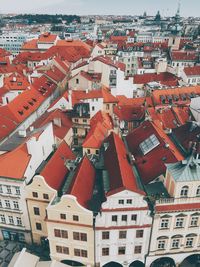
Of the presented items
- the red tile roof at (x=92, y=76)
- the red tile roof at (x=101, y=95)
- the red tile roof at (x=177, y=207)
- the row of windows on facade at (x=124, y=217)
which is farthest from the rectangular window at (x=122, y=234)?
the red tile roof at (x=92, y=76)

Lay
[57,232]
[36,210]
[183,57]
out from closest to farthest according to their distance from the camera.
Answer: [57,232], [36,210], [183,57]

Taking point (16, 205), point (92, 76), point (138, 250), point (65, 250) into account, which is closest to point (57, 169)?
point (16, 205)

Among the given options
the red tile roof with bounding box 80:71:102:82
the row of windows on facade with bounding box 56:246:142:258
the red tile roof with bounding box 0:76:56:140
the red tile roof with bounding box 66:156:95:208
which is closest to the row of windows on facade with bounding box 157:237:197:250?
the row of windows on facade with bounding box 56:246:142:258

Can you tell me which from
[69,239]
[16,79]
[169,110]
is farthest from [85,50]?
[69,239]

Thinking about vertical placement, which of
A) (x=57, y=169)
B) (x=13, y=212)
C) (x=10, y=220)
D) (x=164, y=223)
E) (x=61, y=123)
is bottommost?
(x=10, y=220)

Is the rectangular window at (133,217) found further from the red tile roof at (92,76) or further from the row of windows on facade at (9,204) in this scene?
the red tile roof at (92,76)

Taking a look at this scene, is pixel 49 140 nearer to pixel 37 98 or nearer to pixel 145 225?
pixel 145 225

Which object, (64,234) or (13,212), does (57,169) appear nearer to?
(13,212)
